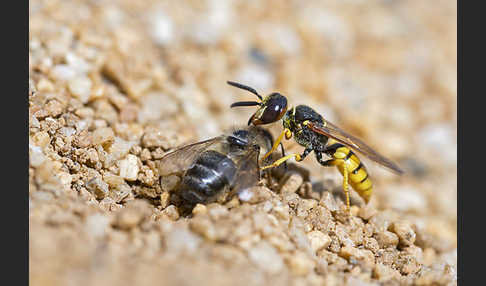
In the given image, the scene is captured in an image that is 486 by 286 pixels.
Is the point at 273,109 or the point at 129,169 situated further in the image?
the point at 273,109

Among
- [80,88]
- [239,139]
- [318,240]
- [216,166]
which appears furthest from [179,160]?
[80,88]

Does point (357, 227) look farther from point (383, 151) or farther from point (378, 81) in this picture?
point (378, 81)

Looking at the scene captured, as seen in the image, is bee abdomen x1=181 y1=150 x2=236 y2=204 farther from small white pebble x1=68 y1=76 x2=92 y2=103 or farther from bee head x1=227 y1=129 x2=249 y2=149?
small white pebble x1=68 y1=76 x2=92 y2=103

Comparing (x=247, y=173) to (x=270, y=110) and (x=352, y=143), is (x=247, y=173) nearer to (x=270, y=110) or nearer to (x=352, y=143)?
(x=270, y=110)

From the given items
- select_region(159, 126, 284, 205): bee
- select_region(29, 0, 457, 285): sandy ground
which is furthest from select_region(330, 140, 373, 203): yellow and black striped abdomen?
select_region(159, 126, 284, 205): bee

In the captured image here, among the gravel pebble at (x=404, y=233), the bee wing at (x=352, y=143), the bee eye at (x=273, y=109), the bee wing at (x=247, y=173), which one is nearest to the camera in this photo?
the bee wing at (x=247, y=173)

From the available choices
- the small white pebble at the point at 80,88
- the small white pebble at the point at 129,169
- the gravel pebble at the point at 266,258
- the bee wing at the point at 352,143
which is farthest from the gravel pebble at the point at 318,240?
the small white pebble at the point at 80,88

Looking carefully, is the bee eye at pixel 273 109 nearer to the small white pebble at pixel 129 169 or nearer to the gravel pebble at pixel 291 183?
the gravel pebble at pixel 291 183
